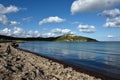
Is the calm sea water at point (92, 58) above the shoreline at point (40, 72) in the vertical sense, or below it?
below

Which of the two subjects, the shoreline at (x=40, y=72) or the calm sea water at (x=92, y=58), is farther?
the calm sea water at (x=92, y=58)

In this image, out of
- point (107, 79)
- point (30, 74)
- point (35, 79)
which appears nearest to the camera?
point (35, 79)

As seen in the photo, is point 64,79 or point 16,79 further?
point 64,79

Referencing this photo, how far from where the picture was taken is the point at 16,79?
15.4 meters

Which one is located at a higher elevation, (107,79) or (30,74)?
(30,74)

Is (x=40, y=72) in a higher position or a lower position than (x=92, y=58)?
higher

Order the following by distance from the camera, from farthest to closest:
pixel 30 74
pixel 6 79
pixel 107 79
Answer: pixel 107 79 → pixel 30 74 → pixel 6 79

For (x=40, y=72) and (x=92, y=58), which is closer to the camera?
(x=40, y=72)

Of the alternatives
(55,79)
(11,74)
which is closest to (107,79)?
(55,79)

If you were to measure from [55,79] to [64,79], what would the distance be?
3.39 feet

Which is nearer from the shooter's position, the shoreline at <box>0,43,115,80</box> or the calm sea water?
the shoreline at <box>0,43,115,80</box>

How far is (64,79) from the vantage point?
17.9 m

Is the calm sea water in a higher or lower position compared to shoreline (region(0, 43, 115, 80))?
lower

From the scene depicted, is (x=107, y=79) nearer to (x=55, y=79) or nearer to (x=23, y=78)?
(x=55, y=79)
